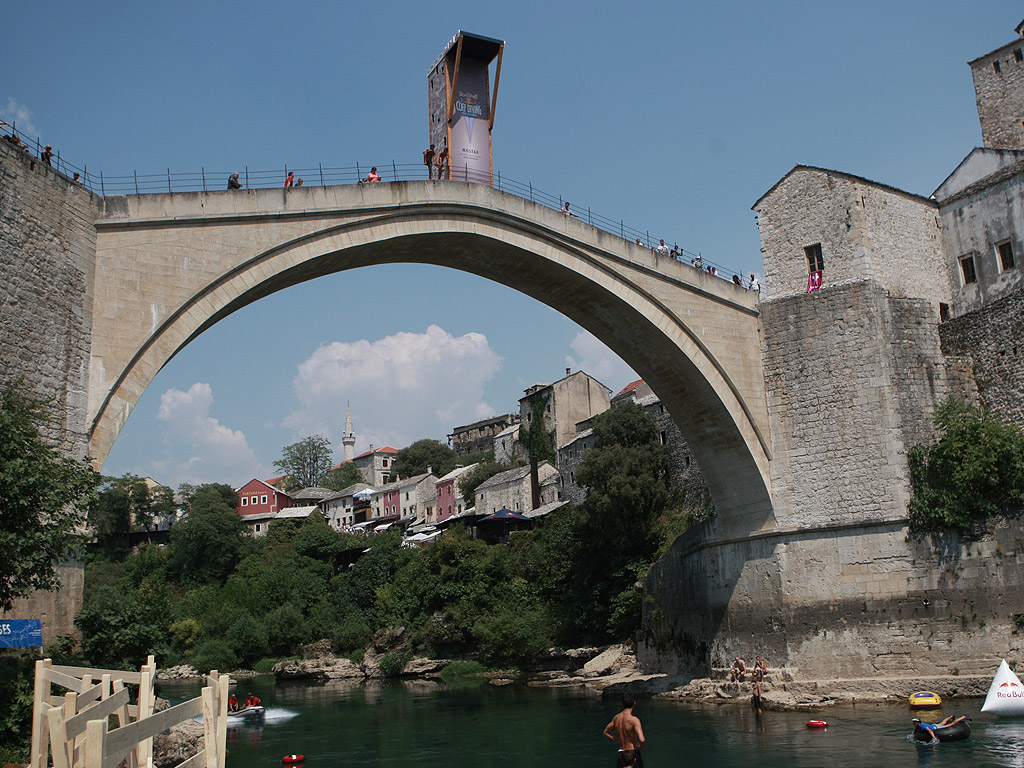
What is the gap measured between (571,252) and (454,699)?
12777 millimetres

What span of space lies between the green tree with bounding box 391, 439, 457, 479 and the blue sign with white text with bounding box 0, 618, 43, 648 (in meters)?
57.9

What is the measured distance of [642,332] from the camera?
17531 mm

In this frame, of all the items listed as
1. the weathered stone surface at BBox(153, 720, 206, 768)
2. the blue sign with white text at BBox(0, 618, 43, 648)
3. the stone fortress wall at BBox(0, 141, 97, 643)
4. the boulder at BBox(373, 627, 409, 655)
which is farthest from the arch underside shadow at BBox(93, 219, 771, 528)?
the boulder at BBox(373, 627, 409, 655)

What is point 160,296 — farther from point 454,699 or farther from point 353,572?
point 353,572

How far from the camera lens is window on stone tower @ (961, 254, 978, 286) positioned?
1812 cm

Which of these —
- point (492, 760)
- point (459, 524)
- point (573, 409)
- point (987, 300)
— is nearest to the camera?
point (492, 760)

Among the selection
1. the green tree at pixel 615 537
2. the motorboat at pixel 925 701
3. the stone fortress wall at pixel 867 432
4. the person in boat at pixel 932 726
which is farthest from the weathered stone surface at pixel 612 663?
the person in boat at pixel 932 726

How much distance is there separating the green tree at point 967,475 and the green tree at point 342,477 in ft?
211

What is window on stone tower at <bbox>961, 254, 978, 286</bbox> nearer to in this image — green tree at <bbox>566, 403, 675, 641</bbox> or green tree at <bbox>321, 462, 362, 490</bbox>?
green tree at <bbox>566, 403, 675, 641</bbox>

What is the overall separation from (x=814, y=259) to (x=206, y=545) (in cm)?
Answer: 4137

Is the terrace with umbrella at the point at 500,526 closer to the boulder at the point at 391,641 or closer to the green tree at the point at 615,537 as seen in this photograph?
the boulder at the point at 391,641

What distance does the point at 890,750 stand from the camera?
11.8 meters

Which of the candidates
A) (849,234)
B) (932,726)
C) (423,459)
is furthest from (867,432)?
(423,459)

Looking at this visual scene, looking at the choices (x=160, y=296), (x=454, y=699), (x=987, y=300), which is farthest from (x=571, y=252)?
(x=454, y=699)
